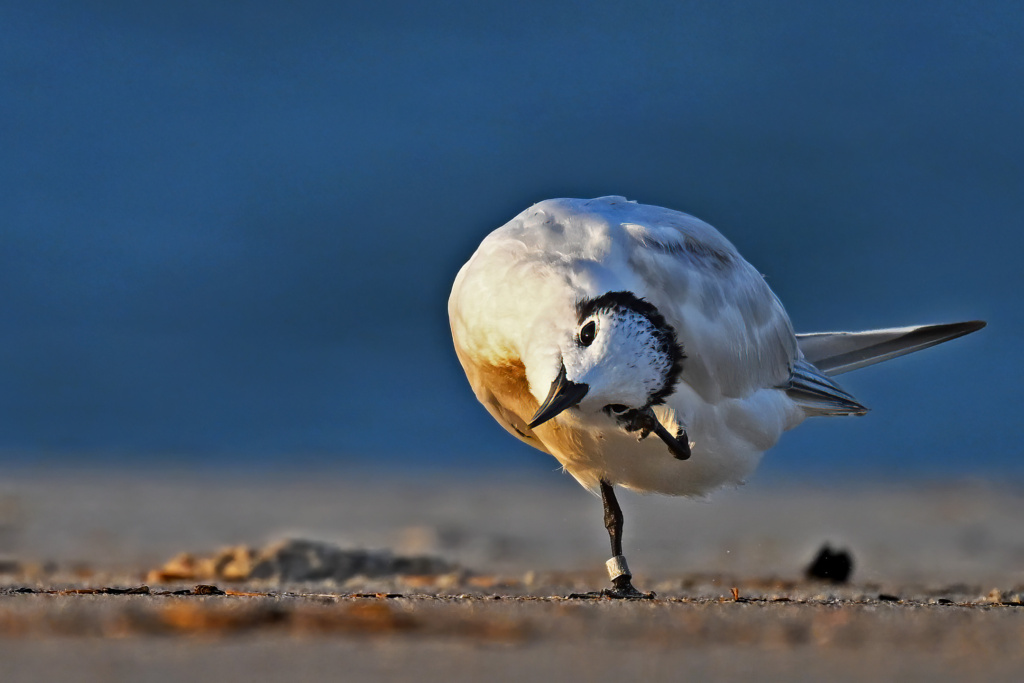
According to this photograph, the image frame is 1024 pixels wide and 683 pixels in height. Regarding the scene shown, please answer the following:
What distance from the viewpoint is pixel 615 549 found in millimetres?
5848

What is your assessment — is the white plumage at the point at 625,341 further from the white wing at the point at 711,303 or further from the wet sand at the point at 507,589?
the wet sand at the point at 507,589

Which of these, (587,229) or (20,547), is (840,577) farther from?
(20,547)

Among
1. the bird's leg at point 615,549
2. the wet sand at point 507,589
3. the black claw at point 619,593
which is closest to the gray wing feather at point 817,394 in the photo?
the wet sand at point 507,589

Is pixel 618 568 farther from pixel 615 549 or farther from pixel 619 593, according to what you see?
pixel 619 593

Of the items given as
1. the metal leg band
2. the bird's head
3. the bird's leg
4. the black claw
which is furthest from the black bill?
the metal leg band

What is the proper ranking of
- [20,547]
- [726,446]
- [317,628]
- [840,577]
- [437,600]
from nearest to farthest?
[317,628] < [437,600] < [726,446] < [840,577] < [20,547]

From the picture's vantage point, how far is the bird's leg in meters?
5.46

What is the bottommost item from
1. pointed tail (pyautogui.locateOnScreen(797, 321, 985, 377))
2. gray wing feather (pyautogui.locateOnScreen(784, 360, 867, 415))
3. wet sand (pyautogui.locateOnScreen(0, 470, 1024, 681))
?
wet sand (pyautogui.locateOnScreen(0, 470, 1024, 681))

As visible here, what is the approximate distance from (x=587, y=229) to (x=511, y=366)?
0.60m

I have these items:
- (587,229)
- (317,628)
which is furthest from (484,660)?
(587,229)

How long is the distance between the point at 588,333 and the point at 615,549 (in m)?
1.93

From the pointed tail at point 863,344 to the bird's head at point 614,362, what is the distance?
294cm

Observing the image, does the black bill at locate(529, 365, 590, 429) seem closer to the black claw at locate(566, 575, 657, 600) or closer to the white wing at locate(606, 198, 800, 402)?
the black claw at locate(566, 575, 657, 600)

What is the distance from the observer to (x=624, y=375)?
4.08 m
